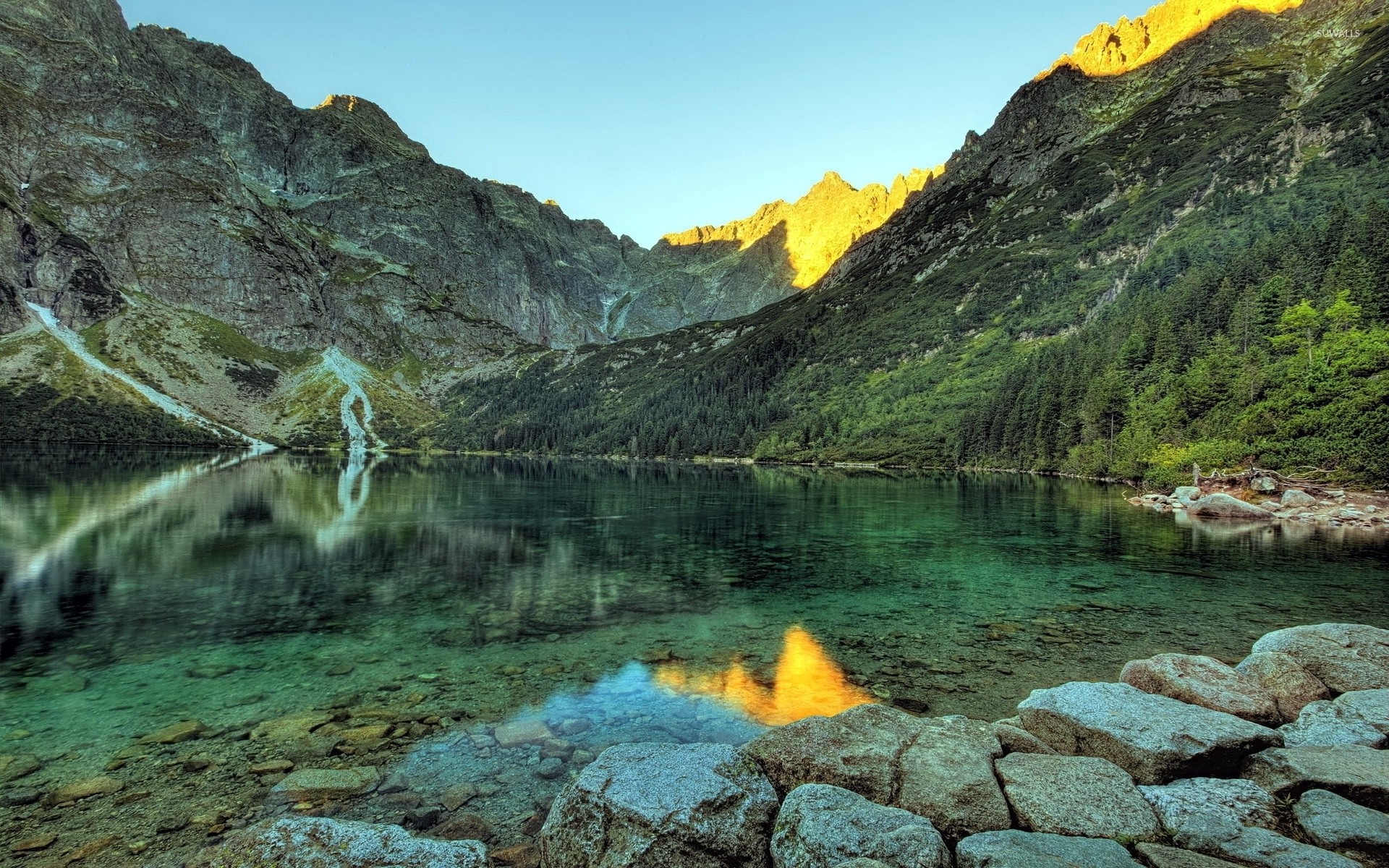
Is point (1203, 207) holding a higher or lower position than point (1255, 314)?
higher

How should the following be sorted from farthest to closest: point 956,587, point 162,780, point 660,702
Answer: point 956,587 < point 660,702 < point 162,780

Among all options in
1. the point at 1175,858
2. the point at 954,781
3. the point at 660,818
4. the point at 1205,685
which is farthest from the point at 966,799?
the point at 1205,685

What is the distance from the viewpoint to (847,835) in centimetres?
689

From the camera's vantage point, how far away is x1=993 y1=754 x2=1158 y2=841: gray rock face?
7.09 metres

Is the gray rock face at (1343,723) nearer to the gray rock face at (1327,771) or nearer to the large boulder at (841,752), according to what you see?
the gray rock face at (1327,771)

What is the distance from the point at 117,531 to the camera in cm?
3862

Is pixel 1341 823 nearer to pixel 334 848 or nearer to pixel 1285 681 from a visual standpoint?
pixel 1285 681

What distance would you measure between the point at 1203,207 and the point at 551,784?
23518cm

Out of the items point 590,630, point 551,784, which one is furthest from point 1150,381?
point 551,784

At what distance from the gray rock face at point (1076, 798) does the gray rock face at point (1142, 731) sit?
3.24ft

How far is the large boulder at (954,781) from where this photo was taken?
757cm

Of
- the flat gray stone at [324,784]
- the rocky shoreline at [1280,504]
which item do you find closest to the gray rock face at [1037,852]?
the flat gray stone at [324,784]

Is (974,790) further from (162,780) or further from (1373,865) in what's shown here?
(162,780)

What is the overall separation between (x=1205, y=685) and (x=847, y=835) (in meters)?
9.18
